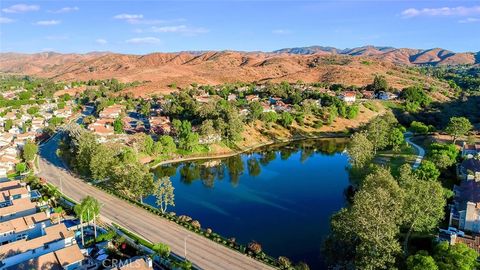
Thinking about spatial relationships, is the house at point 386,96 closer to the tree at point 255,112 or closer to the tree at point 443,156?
the tree at point 255,112

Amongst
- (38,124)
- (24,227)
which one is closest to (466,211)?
(24,227)

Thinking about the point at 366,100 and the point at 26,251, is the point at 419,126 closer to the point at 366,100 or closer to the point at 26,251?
the point at 366,100

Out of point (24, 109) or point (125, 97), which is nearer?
point (24, 109)

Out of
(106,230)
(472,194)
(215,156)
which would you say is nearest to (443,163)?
(472,194)

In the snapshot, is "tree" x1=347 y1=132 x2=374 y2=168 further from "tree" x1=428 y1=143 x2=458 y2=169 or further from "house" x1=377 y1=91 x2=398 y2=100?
"house" x1=377 y1=91 x2=398 y2=100

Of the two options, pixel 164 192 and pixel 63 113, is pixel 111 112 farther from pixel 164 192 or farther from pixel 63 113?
pixel 164 192
